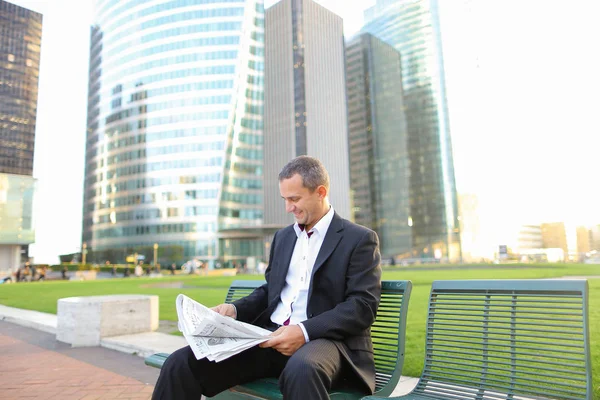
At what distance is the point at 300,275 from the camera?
9.04ft

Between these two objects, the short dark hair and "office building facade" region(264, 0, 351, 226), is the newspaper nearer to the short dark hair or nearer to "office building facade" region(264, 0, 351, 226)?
the short dark hair

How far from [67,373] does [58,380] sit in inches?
13.8

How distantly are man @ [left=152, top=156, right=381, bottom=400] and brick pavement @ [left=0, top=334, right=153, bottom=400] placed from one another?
7.14ft

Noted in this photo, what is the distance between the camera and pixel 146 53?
87.8m

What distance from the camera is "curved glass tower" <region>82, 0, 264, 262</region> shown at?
271ft

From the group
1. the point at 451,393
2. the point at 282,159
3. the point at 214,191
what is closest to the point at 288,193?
the point at 451,393

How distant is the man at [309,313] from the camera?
7.41ft

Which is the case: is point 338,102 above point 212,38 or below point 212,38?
below

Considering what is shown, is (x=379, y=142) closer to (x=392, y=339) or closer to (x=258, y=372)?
(x=392, y=339)

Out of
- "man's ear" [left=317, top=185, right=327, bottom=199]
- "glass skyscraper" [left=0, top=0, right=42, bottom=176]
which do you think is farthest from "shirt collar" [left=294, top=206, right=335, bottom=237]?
"glass skyscraper" [left=0, top=0, right=42, bottom=176]

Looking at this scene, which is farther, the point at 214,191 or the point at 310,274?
the point at 214,191

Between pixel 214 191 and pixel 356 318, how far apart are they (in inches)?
3195

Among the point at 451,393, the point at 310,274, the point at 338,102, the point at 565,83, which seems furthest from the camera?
the point at 338,102

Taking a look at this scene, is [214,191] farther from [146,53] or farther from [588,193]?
[588,193]
